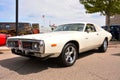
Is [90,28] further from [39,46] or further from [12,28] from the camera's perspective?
[12,28]

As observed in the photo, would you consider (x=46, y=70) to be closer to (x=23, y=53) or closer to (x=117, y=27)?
A: (x=23, y=53)

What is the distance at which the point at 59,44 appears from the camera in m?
6.09

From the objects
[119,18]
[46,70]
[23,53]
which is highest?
[119,18]

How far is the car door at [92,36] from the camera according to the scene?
25.1ft

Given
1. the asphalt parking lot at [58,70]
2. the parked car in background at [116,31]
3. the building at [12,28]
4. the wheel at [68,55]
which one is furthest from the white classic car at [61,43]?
the building at [12,28]

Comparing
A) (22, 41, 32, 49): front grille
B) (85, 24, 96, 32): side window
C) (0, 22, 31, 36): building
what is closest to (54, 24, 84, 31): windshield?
(85, 24, 96, 32): side window

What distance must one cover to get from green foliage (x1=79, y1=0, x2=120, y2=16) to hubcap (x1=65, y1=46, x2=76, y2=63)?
979 centimetres

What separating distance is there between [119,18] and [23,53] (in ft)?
95.6

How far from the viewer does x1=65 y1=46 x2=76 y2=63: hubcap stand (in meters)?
6.54

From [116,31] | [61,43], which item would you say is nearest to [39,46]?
[61,43]

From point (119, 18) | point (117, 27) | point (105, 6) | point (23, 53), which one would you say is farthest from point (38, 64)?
point (119, 18)

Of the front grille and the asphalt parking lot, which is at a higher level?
the front grille

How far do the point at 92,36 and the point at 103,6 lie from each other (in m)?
8.62

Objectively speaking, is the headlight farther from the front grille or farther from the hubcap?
the hubcap
